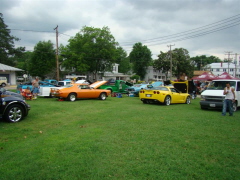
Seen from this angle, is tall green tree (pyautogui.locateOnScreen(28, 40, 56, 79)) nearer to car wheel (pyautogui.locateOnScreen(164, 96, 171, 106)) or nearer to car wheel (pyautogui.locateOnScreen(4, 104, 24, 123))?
car wheel (pyautogui.locateOnScreen(164, 96, 171, 106))

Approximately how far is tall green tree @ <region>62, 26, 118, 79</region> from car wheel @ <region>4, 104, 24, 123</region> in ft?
112

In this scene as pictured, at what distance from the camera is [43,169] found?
12.0 feet

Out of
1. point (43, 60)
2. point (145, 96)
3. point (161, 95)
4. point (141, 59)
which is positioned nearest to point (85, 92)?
point (145, 96)

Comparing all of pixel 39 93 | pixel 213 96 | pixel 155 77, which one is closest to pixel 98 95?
pixel 39 93

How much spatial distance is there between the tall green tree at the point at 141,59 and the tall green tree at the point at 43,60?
32811 mm

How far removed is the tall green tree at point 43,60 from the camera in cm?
4747

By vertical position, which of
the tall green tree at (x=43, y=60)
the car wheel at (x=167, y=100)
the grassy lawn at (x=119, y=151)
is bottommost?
the grassy lawn at (x=119, y=151)

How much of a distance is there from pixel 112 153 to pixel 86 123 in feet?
11.0

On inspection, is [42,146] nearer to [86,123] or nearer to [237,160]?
[86,123]

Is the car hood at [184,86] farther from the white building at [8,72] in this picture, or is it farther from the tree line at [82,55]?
the white building at [8,72]

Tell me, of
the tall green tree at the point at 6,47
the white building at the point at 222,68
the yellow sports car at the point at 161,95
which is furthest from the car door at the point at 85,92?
the white building at the point at 222,68

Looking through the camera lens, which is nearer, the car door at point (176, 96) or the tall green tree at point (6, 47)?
the car door at point (176, 96)

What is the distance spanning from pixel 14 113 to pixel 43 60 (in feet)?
143

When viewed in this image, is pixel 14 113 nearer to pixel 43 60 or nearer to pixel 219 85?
pixel 219 85
